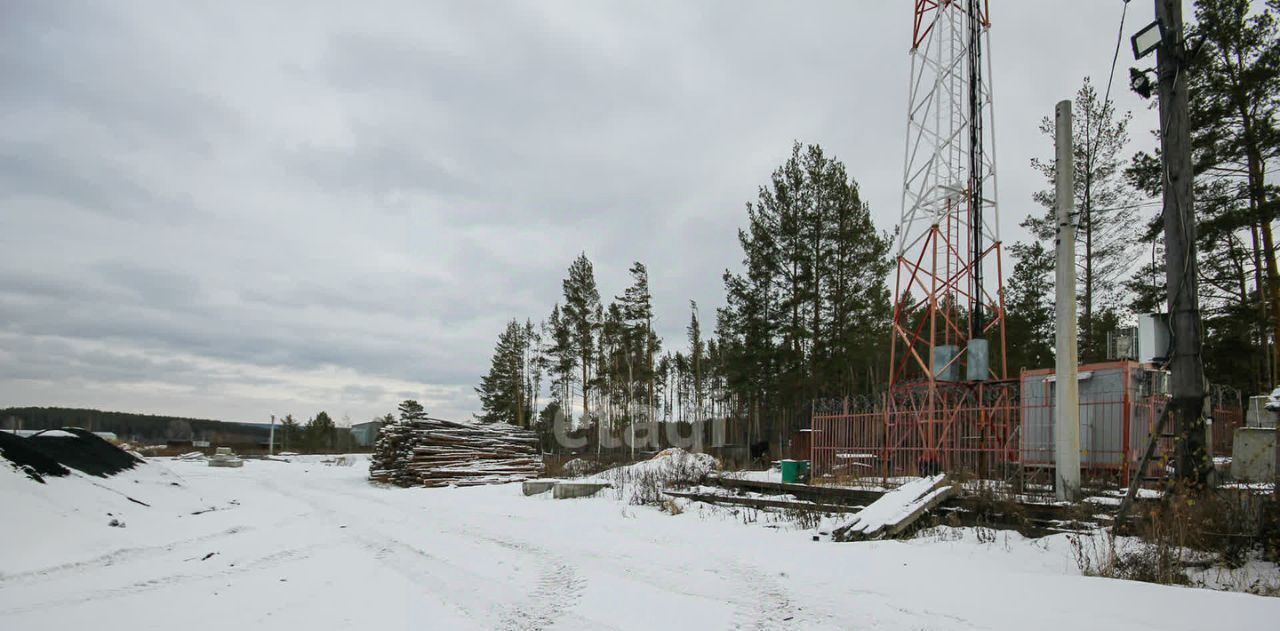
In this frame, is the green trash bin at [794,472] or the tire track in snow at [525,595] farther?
the green trash bin at [794,472]

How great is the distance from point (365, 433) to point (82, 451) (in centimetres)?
5294

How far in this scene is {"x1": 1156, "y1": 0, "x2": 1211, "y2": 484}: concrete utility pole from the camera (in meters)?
7.85

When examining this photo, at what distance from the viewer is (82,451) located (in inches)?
446

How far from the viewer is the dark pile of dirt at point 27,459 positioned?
8289mm

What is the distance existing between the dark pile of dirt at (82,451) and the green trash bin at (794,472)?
12278 millimetres

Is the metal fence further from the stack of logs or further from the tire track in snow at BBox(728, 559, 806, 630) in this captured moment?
the stack of logs

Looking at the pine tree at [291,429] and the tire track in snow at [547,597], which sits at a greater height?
the tire track in snow at [547,597]

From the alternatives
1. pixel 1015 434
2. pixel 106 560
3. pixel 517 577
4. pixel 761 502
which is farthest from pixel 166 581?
pixel 1015 434

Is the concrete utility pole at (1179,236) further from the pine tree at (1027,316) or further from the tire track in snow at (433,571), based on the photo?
the pine tree at (1027,316)

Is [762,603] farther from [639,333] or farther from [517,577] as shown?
[639,333]

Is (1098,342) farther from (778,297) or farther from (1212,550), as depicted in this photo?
(1212,550)

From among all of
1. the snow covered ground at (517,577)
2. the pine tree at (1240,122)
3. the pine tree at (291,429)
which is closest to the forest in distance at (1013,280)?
the pine tree at (1240,122)

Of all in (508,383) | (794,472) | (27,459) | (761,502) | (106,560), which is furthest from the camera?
(508,383)

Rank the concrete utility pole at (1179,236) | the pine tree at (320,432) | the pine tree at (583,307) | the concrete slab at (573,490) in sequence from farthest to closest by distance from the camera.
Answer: the pine tree at (320,432)
the pine tree at (583,307)
the concrete slab at (573,490)
the concrete utility pole at (1179,236)
